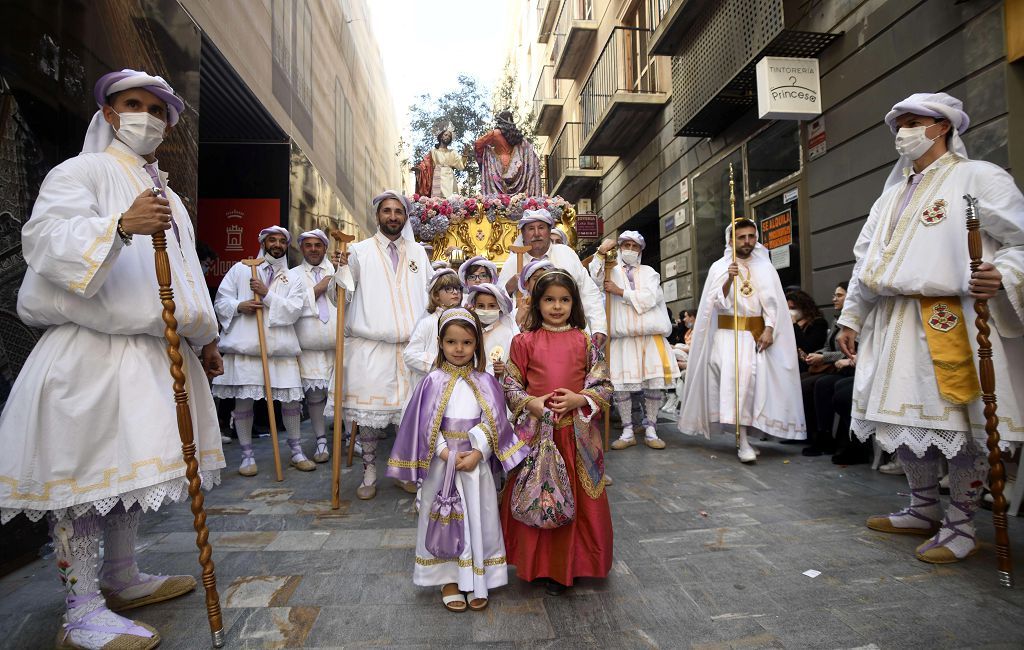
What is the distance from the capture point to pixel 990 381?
115 inches

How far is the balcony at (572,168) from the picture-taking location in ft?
62.4

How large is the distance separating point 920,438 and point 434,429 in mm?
2648

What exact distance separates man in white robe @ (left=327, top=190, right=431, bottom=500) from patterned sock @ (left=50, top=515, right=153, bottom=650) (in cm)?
226

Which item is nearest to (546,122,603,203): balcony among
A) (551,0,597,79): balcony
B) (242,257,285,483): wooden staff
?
(551,0,597,79): balcony

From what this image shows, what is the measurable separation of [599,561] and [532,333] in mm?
1171

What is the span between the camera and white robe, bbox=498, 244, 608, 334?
5.12 m

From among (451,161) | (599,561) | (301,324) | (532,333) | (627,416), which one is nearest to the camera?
(599,561)

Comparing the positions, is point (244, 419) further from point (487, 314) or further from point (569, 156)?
point (569, 156)

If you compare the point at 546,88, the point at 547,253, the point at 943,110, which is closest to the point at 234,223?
the point at 547,253

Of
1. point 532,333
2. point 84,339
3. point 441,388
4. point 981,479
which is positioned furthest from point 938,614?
point 84,339

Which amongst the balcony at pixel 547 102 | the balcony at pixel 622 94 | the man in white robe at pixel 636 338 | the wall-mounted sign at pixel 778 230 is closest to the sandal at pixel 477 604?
the man in white robe at pixel 636 338

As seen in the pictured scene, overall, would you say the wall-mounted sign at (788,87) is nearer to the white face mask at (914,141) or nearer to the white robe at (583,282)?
the white robe at (583,282)

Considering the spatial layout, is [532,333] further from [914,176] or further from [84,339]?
[914,176]

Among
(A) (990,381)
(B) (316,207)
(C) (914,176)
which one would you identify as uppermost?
(B) (316,207)
